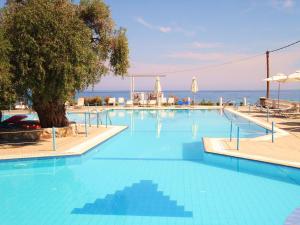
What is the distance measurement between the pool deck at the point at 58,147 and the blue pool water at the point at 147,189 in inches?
8.8

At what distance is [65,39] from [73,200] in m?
5.89

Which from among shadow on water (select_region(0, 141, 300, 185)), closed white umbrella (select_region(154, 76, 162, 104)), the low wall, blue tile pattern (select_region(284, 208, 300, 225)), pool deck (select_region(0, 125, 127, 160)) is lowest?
blue tile pattern (select_region(284, 208, 300, 225))

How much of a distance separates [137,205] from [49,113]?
8460mm

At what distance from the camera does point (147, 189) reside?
7668 millimetres

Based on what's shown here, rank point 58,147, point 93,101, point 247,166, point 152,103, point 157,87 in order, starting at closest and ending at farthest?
point 247,166
point 58,147
point 152,103
point 157,87
point 93,101

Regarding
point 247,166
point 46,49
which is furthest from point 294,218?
point 46,49

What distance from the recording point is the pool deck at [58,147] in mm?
10134

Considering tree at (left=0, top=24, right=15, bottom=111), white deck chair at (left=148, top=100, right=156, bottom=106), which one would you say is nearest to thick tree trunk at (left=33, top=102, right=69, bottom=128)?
tree at (left=0, top=24, right=15, bottom=111)

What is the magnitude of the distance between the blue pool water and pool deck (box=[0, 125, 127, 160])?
0.22 metres

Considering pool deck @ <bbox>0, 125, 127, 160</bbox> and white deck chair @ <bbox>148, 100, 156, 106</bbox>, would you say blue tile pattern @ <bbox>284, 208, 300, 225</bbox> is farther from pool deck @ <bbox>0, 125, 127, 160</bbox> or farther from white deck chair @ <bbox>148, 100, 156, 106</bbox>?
white deck chair @ <bbox>148, 100, 156, 106</bbox>

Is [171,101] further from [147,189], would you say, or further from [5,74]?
[147,189]

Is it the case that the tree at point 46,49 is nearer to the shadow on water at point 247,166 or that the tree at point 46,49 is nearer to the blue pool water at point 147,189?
the blue pool water at point 147,189

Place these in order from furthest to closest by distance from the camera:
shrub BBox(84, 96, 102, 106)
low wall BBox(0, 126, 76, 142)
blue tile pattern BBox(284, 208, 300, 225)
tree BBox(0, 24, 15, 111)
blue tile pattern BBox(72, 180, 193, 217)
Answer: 1. shrub BBox(84, 96, 102, 106)
2. low wall BBox(0, 126, 76, 142)
3. tree BBox(0, 24, 15, 111)
4. blue tile pattern BBox(72, 180, 193, 217)
5. blue tile pattern BBox(284, 208, 300, 225)

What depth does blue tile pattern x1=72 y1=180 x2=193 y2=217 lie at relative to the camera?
634 cm
